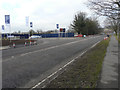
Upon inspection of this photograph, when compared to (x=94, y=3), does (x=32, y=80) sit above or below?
below

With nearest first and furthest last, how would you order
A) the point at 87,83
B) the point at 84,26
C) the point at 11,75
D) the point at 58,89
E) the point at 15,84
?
the point at 58,89 → the point at 87,83 → the point at 15,84 → the point at 11,75 → the point at 84,26

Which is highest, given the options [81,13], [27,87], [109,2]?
[81,13]

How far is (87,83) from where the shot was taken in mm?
4352

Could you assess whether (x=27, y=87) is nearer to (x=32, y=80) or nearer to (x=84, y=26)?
(x=32, y=80)

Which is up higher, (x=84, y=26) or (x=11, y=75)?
(x=84, y=26)

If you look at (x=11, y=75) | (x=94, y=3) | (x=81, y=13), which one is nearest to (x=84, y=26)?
(x=81, y=13)

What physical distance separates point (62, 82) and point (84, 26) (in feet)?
237

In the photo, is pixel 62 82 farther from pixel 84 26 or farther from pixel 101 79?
pixel 84 26

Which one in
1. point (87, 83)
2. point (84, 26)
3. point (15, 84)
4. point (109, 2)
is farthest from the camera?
point (84, 26)

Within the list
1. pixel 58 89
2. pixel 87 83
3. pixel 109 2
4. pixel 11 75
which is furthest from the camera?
pixel 109 2

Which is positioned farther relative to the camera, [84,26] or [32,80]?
[84,26]

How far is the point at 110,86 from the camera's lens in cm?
410

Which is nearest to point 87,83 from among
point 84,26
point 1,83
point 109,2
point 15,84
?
point 15,84

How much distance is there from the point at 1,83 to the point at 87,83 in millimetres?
3010
